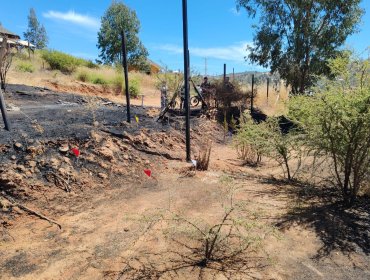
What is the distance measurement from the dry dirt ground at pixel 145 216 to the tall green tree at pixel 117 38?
2939 centimetres

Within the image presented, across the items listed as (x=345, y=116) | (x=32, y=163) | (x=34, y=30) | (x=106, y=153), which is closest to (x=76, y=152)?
(x=106, y=153)

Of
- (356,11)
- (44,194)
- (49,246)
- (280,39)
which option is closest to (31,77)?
(280,39)

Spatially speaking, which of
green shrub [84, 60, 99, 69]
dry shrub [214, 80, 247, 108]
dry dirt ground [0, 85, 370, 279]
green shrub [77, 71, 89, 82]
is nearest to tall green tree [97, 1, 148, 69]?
green shrub [84, 60, 99, 69]

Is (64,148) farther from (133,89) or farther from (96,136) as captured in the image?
(133,89)

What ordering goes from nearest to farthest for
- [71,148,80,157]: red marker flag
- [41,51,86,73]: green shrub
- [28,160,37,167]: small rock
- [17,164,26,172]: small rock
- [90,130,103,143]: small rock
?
[17,164,26,172]: small rock
[28,160,37,167]: small rock
[71,148,80,157]: red marker flag
[90,130,103,143]: small rock
[41,51,86,73]: green shrub

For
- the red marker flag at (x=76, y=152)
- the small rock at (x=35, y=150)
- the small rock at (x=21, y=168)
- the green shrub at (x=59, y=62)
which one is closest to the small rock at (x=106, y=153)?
the red marker flag at (x=76, y=152)

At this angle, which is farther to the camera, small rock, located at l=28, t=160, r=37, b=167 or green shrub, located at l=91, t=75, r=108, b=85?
green shrub, located at l=91, t=75, r=108, b=85

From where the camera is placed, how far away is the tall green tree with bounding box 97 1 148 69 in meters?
34.6

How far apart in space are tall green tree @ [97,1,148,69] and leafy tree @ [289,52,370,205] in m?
32.1

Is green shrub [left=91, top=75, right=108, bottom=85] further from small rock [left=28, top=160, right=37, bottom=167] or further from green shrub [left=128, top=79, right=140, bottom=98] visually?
small rock [left=28, top=160, right=37, bottom=167]

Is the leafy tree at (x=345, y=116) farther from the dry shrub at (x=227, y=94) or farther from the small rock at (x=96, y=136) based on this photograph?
the dry shrub at (x=227, y=94)

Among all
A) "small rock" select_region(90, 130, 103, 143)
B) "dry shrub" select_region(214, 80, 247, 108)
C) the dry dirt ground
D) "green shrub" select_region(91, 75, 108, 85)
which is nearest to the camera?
the dry dirt ground

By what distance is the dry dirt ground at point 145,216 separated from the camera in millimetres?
2990

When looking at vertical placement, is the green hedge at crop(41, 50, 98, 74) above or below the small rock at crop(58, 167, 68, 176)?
above
